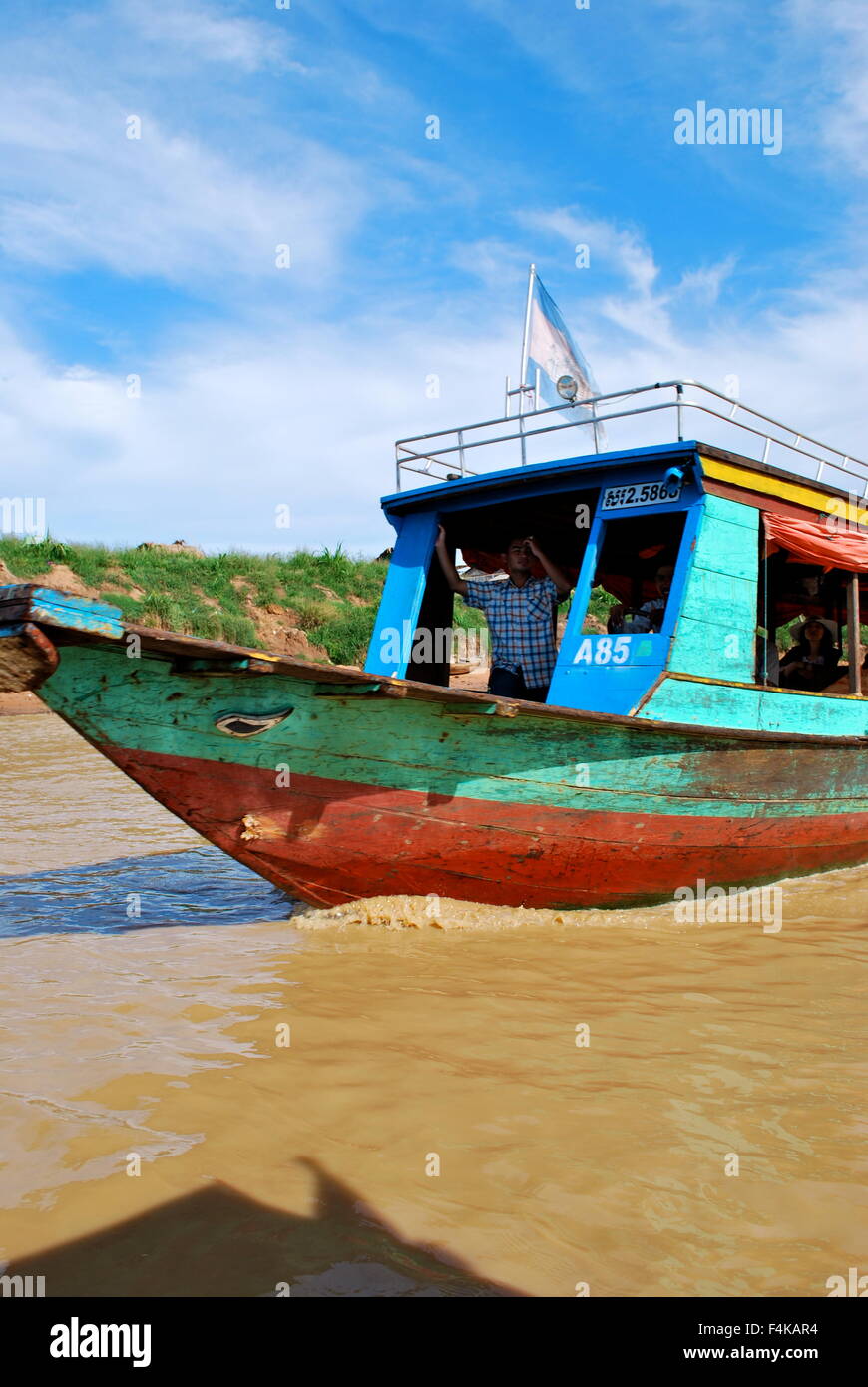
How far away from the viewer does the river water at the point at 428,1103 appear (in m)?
1.97

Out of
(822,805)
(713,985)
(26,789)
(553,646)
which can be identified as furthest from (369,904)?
(26,789)

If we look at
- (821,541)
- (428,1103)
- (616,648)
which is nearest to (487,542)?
(616,648)

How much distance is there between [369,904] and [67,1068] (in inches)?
69.0

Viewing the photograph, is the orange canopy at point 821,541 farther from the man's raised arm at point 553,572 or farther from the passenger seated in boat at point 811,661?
the passenger seated in boat at point 811,661

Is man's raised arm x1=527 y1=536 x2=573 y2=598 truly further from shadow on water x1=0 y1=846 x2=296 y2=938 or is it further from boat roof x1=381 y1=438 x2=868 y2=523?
shadow on water x1=0 y1=846 x2=296 y2=938

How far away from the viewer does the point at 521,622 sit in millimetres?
5809

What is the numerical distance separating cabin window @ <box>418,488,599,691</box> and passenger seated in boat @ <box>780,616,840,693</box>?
2.09 metres

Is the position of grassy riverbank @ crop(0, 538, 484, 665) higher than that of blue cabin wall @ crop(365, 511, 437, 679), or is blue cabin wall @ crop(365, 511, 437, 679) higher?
grassy riverbank @ crop(0, 538, 484, 665)

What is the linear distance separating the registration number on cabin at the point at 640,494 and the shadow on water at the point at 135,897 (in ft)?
9.52

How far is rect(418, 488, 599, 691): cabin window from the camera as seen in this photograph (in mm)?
5844

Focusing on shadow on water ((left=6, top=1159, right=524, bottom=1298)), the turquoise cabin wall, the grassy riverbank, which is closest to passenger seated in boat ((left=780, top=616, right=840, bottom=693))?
the turquoise cabin wall

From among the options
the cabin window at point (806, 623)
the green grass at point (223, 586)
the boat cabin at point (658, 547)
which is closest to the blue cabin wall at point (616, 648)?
the boat cabin at point (658, 547)

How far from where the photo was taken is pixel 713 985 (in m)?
3.72

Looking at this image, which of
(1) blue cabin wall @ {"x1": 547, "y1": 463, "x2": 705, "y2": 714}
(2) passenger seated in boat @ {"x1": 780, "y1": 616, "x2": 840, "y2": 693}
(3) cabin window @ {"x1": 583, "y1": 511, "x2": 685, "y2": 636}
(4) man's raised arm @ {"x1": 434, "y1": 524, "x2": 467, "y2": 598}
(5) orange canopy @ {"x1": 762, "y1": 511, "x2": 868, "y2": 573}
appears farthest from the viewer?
(2) passenger seated in boat @ {"x1": 780, "y1": 616, "x2": 840, "y2": 693}
